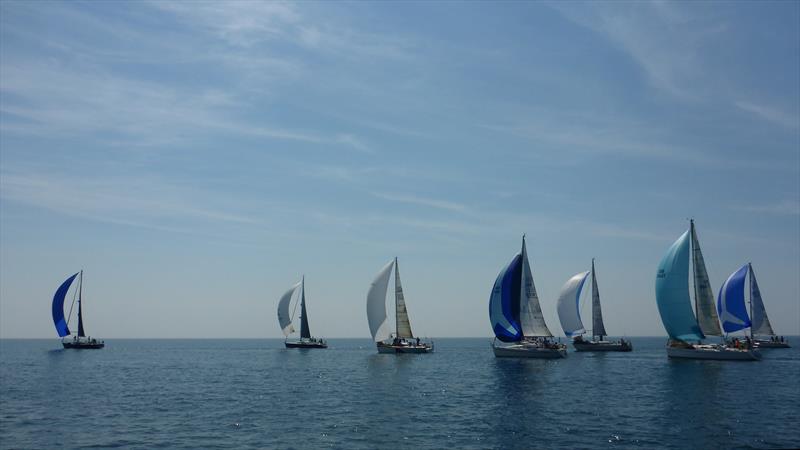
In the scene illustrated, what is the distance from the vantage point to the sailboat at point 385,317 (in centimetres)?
8731

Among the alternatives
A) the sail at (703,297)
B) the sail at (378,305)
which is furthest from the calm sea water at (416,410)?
the sail at (378,305)

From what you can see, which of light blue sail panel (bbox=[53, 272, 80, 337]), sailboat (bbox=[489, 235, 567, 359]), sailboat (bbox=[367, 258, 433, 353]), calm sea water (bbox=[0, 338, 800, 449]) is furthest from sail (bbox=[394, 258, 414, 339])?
light blue sail panel (bbox=[53, 272, 80, 337])

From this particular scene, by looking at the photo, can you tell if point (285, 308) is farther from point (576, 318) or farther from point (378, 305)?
point (576, 318)

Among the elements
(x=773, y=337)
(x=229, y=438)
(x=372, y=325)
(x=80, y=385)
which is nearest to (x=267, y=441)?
(x=229, y=438)

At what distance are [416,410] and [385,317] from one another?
170 ft

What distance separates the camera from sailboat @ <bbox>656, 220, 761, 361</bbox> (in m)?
66.8

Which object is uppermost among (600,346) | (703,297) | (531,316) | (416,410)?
(703,297)

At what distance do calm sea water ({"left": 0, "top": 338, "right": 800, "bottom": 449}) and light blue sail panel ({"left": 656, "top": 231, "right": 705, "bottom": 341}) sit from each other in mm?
6468

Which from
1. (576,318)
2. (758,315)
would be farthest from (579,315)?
(758,315)

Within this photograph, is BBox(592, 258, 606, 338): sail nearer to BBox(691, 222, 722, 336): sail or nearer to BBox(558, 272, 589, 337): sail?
BBox(558, 272, 589, 337): sail

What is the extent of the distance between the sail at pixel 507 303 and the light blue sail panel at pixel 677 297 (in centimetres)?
1646

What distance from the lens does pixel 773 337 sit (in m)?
116

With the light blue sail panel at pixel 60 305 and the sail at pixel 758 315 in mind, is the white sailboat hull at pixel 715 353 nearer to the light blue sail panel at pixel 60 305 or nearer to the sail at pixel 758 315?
the sail at pixel 758 315

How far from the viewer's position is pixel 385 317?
290 feet
